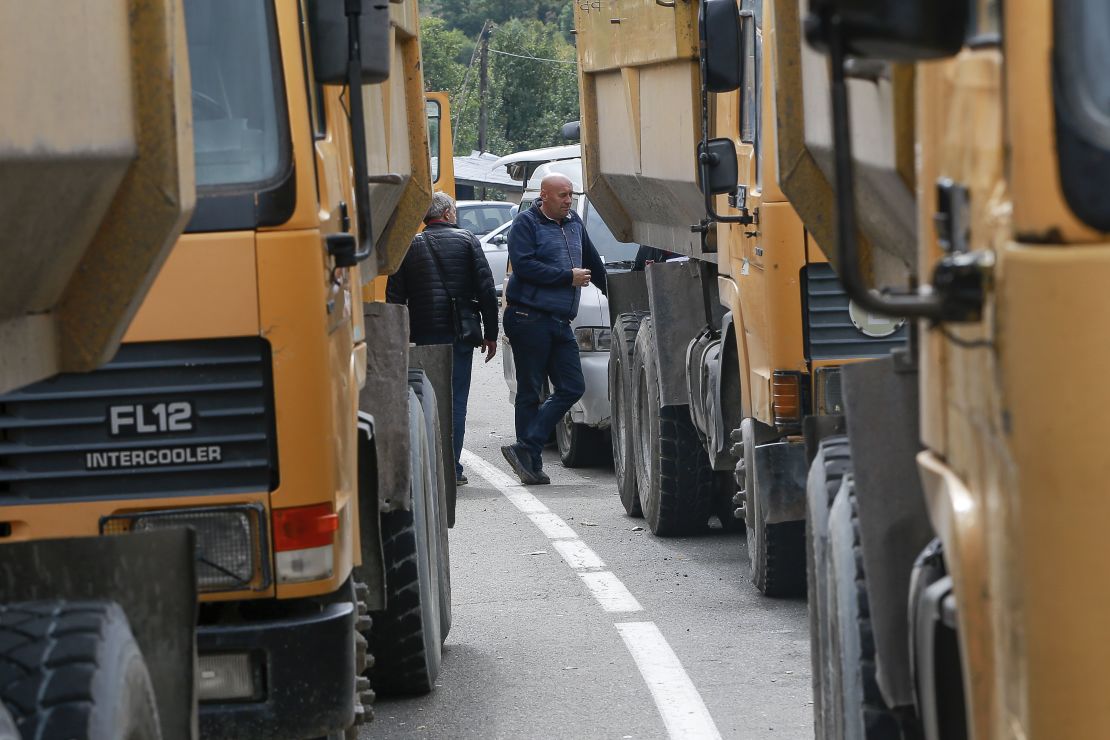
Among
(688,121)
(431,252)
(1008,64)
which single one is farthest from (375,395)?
(431,252)

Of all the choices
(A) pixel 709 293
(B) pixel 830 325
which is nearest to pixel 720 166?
(B) pixel 830 325

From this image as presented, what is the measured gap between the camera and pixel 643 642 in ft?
26.7

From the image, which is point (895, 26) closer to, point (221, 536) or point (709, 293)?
point (221, 536)

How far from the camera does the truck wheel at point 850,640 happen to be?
422 cm

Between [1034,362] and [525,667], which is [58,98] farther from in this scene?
[525,667]

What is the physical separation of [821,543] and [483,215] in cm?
2970

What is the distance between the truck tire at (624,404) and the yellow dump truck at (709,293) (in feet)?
0.06

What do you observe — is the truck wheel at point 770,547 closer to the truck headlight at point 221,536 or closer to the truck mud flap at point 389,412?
the truck mud flap at point 389,412

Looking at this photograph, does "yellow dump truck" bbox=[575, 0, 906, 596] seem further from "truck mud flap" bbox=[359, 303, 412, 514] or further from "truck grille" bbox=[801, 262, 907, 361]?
"truck mud flap" bbox=[359, 303, 412, 514]

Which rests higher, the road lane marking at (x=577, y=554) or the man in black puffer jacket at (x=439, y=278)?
the man in black puffer jacket at (x=439, y=278)

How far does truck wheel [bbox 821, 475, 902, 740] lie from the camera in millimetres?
4219

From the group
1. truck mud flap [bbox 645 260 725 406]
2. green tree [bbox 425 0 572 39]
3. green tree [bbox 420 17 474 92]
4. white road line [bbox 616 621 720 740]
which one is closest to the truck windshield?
white road line [bbox 616 621 720 740]

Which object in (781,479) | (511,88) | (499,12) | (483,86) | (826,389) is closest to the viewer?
(826,389)

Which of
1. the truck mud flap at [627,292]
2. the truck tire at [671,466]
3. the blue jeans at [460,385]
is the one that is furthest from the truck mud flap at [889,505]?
the blue jeans at [460,385]
